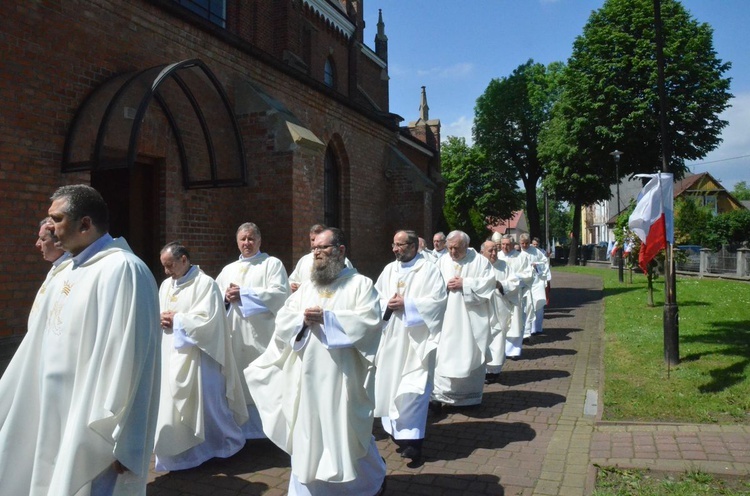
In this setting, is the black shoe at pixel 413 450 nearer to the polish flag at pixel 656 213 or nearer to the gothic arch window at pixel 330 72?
the polish flag at pixel 656 213

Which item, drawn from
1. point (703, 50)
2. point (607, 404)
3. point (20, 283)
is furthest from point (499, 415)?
point (703, 50)

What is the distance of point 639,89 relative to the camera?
2652 cm

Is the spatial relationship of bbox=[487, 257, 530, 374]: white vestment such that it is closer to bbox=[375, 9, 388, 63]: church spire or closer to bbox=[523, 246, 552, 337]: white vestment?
bbox=[523, 246, 552, 337]: white vestment

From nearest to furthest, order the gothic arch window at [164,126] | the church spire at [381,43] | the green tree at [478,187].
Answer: the gothic arch window at [164,126]
the church spire at [381,43]
the green tree at [478,187]

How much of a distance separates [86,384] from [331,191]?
11.4m

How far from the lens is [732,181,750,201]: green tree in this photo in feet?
307

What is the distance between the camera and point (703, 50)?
26.0 meters

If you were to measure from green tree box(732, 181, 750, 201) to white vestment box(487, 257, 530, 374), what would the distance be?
10061cm

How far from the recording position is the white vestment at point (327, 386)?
3807 mm


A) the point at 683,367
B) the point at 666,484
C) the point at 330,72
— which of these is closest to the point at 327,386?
the point at 666,484

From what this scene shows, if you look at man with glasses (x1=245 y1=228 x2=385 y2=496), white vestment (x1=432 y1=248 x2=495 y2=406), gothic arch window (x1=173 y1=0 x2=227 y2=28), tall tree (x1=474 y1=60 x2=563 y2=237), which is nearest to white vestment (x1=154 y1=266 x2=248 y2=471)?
man with glasses (x1=245 y1=228 x2=385 y2=496)

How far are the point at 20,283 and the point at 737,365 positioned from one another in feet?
29.6

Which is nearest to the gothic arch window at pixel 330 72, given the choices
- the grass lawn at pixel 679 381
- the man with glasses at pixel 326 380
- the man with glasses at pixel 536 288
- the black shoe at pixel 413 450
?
the man with glasses at pixel 536 288

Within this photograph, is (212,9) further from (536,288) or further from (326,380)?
(326,380)
